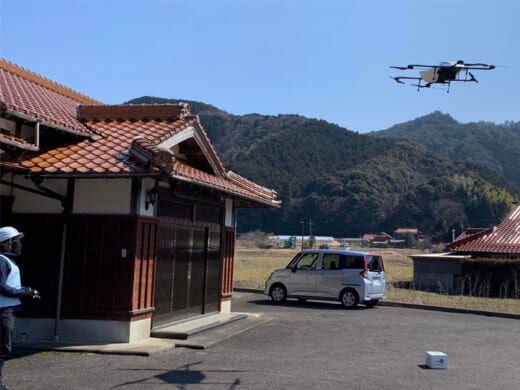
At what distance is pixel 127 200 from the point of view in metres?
9.82

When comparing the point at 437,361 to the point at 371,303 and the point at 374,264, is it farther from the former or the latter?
the point at 371,303

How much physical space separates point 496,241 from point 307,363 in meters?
22.0

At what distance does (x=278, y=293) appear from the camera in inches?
709

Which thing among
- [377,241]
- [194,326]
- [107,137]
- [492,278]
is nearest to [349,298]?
[194,326]

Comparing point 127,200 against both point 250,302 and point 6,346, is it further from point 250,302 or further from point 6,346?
point 250,302

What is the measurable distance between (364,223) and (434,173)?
28883 millimetres

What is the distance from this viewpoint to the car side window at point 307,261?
17531mm

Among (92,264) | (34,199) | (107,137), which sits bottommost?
(92,264)

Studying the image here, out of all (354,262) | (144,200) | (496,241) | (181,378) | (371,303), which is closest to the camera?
(181,378)

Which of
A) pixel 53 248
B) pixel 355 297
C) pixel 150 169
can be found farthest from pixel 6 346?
pixel 355 297

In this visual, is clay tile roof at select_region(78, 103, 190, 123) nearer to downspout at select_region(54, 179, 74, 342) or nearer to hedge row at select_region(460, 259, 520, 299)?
downspout at select_region(54, 179, 74, 342)

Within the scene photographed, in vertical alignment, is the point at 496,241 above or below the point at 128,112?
below

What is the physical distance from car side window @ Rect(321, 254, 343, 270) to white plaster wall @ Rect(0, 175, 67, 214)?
370 inches

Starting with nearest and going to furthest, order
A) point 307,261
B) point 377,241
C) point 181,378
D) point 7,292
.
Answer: point 7,292, point 181,378, point 307,261, point 377,241
